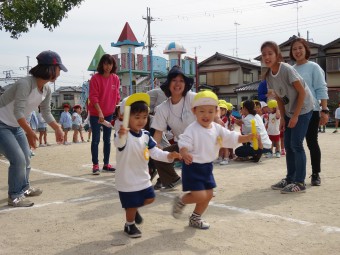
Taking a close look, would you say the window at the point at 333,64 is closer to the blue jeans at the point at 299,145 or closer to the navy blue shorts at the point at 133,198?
the blue jeans at the point at 299,145

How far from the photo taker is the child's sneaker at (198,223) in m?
3.64

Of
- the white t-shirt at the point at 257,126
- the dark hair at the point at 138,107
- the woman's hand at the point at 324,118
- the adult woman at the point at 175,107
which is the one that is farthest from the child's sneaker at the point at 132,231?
the white t-shirt at the point at 257,126

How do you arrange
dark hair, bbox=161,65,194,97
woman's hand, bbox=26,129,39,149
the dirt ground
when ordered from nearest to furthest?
the dirt ground < woman's hand, bbox=26,129,39,149 < dark hair, bbox=161,65,194,97

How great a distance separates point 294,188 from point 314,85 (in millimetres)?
1590

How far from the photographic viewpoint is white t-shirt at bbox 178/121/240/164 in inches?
143

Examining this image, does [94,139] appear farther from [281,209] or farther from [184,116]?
[281,209]

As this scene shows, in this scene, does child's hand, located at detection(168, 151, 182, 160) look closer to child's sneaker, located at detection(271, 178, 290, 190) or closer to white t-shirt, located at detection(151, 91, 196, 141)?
white t-shirt, located at detection(151, 91, 196, 141)

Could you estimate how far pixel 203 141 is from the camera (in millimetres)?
3674

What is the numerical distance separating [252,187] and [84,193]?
2.50 m

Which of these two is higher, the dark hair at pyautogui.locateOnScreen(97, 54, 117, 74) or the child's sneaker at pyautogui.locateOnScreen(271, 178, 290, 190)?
the dark hair at pyautogui.locateOnScreen(97, 54, 117, 74)

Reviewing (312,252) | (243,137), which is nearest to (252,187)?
(243,137)

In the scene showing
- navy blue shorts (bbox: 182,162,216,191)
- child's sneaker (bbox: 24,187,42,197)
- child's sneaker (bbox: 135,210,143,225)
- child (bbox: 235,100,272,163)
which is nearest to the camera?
navy blue shorts (bbox: 182,162,216,191)

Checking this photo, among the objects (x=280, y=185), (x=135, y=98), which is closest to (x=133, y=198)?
(x=135, y=98)

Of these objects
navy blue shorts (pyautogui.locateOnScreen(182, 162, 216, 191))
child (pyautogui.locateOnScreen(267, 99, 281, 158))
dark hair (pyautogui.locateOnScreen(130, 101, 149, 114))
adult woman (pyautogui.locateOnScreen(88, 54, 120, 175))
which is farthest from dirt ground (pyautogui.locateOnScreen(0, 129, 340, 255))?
child (pyautogui.locateOnScreen(267, 99, 281, 158))
